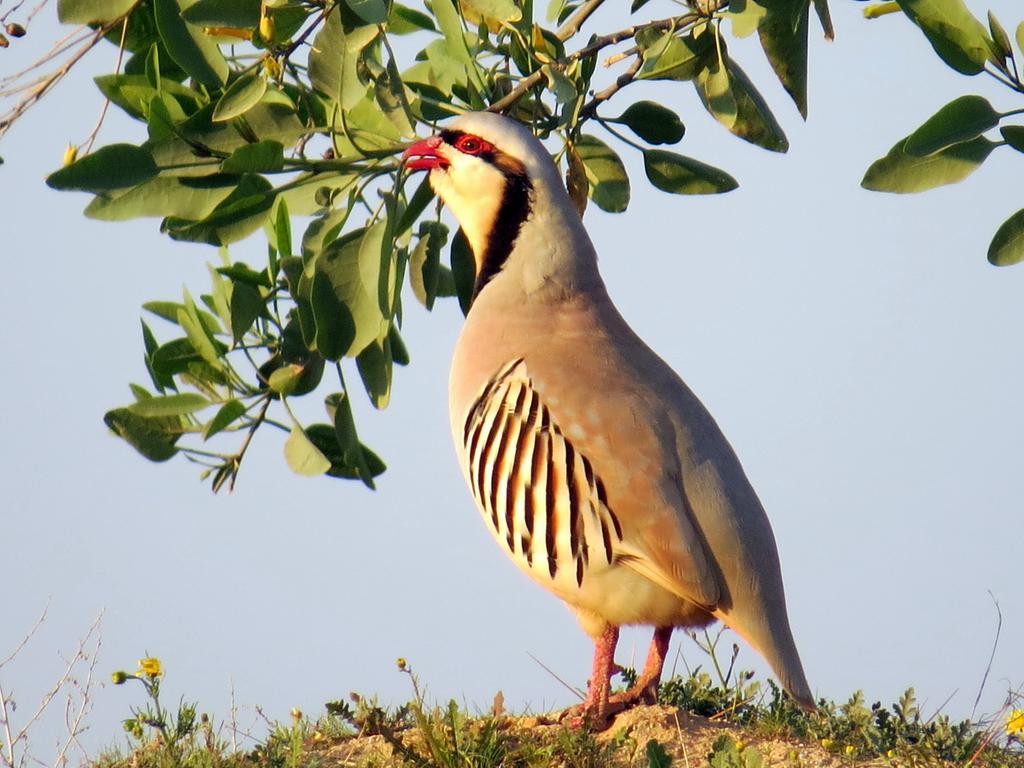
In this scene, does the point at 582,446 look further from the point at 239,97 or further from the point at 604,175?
the point at 239,97

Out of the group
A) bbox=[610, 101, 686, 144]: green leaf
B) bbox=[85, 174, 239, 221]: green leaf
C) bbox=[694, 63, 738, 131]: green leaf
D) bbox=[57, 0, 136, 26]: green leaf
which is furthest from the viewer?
bbox=[610, 101, 686, 144]: green leaf

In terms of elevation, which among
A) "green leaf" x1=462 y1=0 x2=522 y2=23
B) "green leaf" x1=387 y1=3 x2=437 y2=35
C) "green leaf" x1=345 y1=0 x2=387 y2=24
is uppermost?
"green leaf" x1=387 y1=3 x2=437 y2=35

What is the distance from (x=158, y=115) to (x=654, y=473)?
1.87m

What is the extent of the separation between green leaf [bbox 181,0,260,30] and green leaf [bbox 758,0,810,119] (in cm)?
148

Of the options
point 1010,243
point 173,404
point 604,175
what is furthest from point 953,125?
point 173,404

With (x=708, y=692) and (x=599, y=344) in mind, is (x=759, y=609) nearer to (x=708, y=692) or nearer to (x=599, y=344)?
(x=708, y=692)

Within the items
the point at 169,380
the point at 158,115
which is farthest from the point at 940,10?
the point at 169,380

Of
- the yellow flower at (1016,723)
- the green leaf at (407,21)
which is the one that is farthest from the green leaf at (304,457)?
the yellow flower at (1016,723)

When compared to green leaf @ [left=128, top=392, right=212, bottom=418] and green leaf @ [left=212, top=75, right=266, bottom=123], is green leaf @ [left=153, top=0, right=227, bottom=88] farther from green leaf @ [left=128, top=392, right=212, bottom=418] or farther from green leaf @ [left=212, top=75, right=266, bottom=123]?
green leaf @ [left=128, top=392, right=212, bottom=418]

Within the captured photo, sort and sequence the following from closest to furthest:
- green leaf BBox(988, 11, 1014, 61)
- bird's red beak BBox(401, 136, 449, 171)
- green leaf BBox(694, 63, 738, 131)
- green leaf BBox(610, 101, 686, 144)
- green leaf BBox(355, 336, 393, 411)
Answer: green leaf BBox(988, 11, 1014, 61) < green leaf BBox(355, 336, 393, 411) < green leaf BBox(694, 63, 738, 131) < bird's red beak BBox(401, 136, 449, 171) < green leaf BBox(610, 101, 686, 144)

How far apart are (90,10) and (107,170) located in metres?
0.47

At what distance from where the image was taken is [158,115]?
12.8ft

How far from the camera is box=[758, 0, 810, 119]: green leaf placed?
12.9 feet

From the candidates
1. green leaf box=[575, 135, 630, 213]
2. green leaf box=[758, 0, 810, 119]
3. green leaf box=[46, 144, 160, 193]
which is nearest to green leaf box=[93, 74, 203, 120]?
green leaf box=[46, 144, 160, 193]
